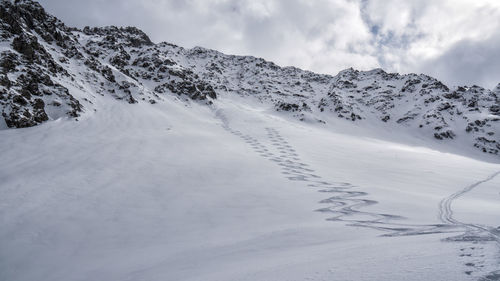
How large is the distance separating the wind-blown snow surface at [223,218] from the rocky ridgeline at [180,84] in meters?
6.87

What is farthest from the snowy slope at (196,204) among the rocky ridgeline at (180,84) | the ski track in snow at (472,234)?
the rocky ridgeline at (180,84)

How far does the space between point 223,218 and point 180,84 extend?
138 feet

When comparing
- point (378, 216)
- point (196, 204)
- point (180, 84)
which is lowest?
point (196, 204)

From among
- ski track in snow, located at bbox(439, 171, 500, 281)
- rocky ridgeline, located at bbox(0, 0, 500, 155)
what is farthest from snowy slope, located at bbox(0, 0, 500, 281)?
rocky ridgeline, located at bbox(0, 0, 500, 155)

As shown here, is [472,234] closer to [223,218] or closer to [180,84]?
[223,218]

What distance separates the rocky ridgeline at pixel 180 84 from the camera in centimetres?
1917

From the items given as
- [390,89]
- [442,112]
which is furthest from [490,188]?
[390,89]

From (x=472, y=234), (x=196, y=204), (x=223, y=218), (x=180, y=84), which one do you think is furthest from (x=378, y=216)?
(x=180, y=84)

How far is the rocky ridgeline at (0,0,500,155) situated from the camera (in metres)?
19.2

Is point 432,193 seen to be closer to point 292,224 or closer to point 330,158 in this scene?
point 292,224

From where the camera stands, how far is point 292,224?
18.8 feet

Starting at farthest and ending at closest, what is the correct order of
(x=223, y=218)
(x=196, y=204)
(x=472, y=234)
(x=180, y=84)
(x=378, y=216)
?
(x=180, y=84), (x=196, y=204), (x=223, y=218), (x=378, y=216), (x=472, y=234)

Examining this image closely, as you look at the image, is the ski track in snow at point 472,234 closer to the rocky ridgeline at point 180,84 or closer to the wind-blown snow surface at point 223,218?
the wind-blown snow surface at point 223,218

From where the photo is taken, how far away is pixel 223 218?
638cm
